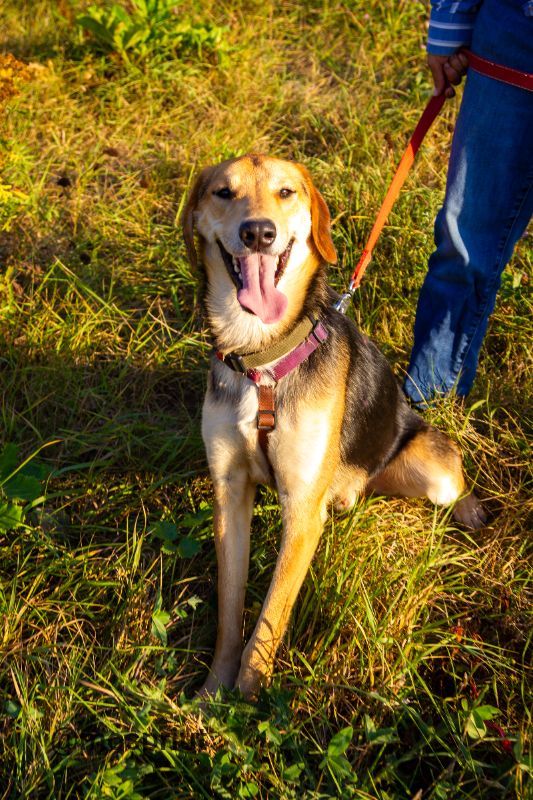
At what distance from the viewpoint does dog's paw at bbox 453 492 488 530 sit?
10.5 ft

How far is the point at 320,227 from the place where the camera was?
109 inches

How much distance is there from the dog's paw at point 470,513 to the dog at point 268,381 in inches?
24.1

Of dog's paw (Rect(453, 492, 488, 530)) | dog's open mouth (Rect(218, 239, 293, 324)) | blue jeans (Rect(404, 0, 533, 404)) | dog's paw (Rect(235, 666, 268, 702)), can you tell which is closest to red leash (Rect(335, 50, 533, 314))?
blue jeans (Rect(404, 0, 533, 404))

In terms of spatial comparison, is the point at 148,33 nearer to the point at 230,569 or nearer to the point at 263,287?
the point at 263,287

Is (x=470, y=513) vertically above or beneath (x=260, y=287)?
beneath

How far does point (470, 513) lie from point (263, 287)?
4.64ft

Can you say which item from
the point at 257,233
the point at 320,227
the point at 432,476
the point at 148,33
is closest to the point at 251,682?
the point at 432,476

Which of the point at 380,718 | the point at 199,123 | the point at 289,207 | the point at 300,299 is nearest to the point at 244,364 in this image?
the point at 300,299

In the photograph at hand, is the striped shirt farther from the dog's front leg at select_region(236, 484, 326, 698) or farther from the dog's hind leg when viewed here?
the dog's front leg at select_region(236, 484, 326, 698)

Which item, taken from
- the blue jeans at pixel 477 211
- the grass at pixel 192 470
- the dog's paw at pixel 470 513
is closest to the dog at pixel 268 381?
the grass at pixel 192 470

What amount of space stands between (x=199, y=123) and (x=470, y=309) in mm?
2497

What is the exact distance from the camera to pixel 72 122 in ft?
16.0

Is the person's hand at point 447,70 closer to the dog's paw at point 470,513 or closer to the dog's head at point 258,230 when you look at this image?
the dog's head at point 258,230

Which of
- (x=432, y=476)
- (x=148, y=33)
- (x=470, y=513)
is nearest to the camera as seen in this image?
(x=432, y=476)
